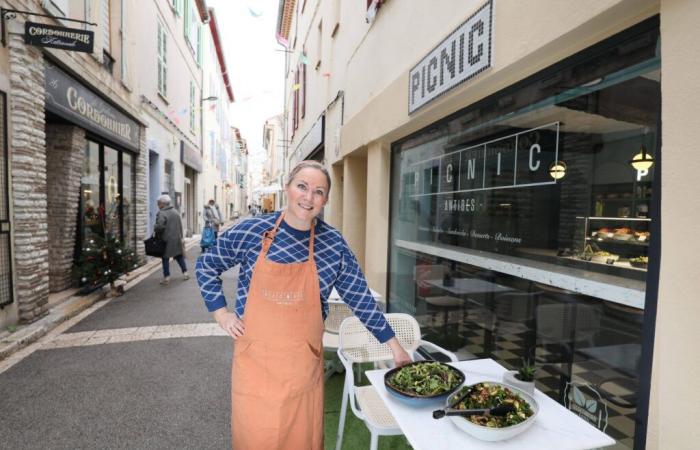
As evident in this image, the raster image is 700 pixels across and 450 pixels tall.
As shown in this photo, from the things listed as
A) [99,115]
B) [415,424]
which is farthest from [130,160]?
[415,424]

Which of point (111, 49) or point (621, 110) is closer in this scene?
point (621, 110)

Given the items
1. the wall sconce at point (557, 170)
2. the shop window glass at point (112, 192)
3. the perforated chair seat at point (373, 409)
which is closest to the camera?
the perforated chair seat at point (373, 409)

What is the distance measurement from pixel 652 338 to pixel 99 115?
8.54 m

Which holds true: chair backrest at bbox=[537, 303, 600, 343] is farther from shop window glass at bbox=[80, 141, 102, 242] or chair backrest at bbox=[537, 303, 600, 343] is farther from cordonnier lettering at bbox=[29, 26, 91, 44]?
shop window glass at bbox=[80, 141, 102, 242]

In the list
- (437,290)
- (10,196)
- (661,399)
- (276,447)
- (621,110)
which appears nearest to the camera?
(661,399)

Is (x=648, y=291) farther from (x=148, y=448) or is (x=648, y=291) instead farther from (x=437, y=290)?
(x=148, y=448)

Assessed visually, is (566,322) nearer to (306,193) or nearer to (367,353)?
(367,353)

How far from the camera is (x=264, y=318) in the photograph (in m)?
1.84

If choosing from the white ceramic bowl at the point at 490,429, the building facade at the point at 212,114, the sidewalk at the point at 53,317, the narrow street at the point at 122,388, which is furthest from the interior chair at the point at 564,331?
the building facade at the point at 212,114

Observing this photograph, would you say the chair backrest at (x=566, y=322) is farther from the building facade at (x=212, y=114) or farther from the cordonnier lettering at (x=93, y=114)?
the building facade at (x=212, y=114)

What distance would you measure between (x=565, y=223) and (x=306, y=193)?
5.73 feet

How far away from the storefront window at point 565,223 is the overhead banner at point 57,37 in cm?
461

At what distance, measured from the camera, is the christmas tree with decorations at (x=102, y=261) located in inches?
253

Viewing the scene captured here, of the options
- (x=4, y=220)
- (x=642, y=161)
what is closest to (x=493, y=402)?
(x=642, y=161)
